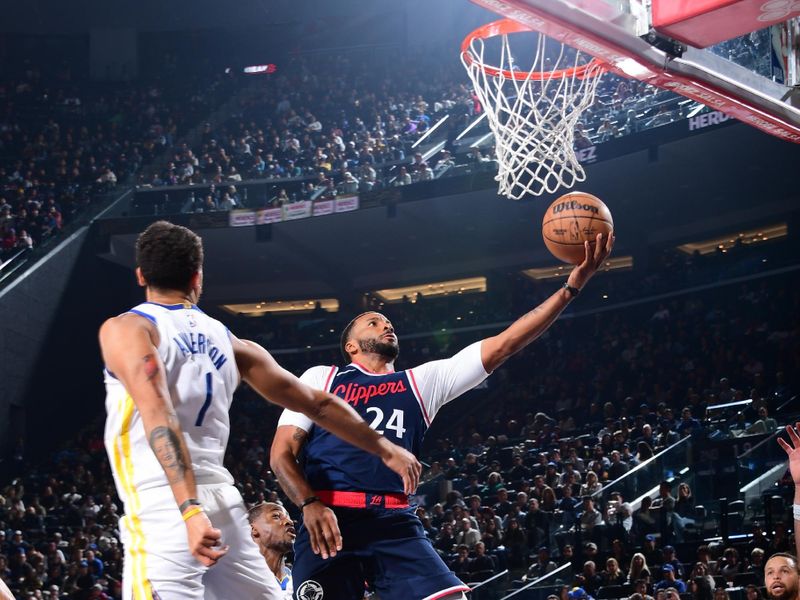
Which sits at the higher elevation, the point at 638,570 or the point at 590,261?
the point at 590,261

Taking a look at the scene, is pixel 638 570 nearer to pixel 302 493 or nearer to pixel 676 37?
pixel 676 37

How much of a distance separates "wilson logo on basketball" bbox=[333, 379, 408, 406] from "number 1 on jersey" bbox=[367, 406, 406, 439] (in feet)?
0.23

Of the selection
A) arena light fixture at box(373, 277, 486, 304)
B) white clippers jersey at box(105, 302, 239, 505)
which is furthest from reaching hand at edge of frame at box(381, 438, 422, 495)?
arena light fixture at box(373, 277, 486, 304)

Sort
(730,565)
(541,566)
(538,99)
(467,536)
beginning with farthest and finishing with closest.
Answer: (467,536), (541,566), (730,565), (538,99)

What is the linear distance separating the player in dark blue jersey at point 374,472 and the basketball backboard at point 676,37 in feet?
4.99

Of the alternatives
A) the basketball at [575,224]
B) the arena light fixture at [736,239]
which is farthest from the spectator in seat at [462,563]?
the arena light fixture at [736,239]

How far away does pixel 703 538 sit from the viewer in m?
11.0

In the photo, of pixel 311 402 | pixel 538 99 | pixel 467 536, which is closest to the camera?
pixel 311 402

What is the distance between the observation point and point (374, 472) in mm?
4504

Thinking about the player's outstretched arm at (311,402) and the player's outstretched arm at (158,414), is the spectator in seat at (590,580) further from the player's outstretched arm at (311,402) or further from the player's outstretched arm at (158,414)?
the player's outstretched arm at (158,414)

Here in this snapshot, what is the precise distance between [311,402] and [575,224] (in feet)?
6.83

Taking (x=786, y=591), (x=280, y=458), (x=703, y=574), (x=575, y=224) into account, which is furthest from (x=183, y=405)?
(x=703, y=574)

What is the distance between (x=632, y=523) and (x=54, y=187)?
54.5 ft

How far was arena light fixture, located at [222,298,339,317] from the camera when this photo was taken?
25.6 meters
